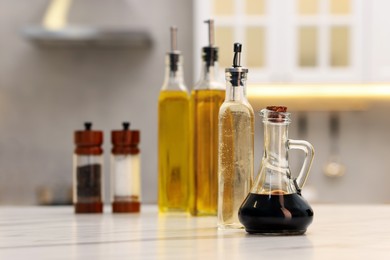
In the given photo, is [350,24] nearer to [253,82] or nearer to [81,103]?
[253,82]

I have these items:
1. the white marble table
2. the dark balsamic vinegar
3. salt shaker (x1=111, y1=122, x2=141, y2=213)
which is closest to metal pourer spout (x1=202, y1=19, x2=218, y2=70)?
salt shaker (x1=111, y1=122, x2=141, y2=213)

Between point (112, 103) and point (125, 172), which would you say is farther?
point (112, 103)

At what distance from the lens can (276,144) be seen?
1.38 metres

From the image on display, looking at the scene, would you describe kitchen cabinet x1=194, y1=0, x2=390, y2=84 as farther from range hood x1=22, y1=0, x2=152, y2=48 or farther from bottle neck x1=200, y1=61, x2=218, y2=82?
bottle neck x1=200, y1=61, x2=218, y2=82

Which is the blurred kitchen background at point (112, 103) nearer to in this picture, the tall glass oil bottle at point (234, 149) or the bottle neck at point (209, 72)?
the bottle neck at point (209, 72)

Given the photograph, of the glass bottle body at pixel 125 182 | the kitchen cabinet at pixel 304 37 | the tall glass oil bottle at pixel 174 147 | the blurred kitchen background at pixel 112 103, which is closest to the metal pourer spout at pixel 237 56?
the tall glass oil bottle at pixel 174 147

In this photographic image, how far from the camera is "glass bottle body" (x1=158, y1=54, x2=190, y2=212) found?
5.94 feet

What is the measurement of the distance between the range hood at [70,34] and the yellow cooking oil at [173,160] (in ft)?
7.19

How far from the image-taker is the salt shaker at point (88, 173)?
1867 millimetres

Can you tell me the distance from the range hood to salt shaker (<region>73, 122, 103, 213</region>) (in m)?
2.12

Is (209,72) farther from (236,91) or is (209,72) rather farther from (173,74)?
(236,91)

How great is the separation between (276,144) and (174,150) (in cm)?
48

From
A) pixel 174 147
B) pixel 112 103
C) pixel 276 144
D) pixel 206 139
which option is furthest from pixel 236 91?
pixel 112 103

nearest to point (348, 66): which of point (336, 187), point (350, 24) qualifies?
point (350, 24)
